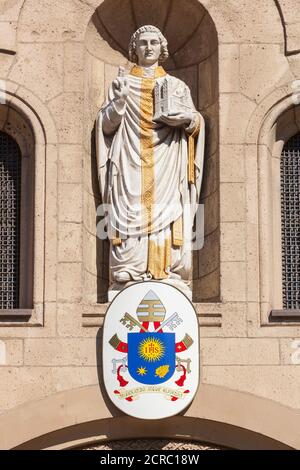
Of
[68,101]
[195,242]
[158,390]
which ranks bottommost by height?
[158,390]

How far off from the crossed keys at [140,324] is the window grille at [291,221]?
132 cm

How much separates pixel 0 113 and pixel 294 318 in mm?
3681

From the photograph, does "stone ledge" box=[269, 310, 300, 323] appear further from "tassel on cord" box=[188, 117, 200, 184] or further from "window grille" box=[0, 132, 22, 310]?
"window grille" box=[0, 132, 22, 310]

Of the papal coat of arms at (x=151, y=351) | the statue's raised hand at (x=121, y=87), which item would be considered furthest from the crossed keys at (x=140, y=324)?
the statue's raised hand at (x=121, y=87)

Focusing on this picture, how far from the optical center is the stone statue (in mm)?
22969

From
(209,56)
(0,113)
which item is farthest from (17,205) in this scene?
(209,56)

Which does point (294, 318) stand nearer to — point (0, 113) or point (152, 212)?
point (152, 212)

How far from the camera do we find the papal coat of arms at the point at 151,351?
73.2ft

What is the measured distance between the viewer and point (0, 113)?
930 inches

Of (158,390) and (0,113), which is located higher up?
(0,113)

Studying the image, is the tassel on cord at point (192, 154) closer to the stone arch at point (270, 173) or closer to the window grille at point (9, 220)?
the stone arch at point (270, 173)

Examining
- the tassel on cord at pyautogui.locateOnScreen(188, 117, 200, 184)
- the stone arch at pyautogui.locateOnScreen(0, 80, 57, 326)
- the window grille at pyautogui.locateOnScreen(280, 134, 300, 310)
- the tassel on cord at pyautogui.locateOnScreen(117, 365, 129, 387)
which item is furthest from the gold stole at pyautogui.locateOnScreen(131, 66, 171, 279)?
the window grille at pyautogui.locateOnScreen(280, 134, 300, 310)

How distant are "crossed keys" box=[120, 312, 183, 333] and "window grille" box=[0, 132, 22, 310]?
132 cm

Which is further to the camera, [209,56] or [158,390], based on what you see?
[209,56]
